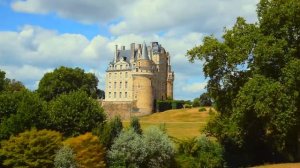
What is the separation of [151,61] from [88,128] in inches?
2234

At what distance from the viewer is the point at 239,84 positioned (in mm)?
36375

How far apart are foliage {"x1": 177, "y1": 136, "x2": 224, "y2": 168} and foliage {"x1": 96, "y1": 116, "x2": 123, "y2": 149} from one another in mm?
4818

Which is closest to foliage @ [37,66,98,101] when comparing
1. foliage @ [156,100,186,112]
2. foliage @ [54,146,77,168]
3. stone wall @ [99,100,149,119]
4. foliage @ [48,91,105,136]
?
stone wall @ [99,100,149,119]

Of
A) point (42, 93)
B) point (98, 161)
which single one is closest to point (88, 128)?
point (98, 161)

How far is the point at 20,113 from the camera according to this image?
3108 centimetres

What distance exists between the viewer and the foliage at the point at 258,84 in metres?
32.4

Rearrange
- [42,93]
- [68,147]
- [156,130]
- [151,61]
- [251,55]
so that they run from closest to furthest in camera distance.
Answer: [68,147] → [156,130] → [251,55] → [42,93] → [151,61]

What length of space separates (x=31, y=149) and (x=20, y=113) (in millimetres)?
3816

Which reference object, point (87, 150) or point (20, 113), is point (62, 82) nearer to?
point (20, 113)

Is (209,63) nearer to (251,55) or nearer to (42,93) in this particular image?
(251,55)

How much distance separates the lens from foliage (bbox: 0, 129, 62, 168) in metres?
27.9

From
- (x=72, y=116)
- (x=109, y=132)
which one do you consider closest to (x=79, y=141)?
(x=109, y=132)

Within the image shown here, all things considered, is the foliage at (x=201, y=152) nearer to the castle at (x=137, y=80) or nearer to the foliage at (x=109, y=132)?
the foliage at (x=109, y=132)

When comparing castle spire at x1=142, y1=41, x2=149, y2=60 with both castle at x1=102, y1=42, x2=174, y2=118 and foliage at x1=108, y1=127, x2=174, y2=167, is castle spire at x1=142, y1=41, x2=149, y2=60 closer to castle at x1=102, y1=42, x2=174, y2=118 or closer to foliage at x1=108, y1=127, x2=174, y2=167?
castle at x1=102, y1=42, x2=174, y2=118
